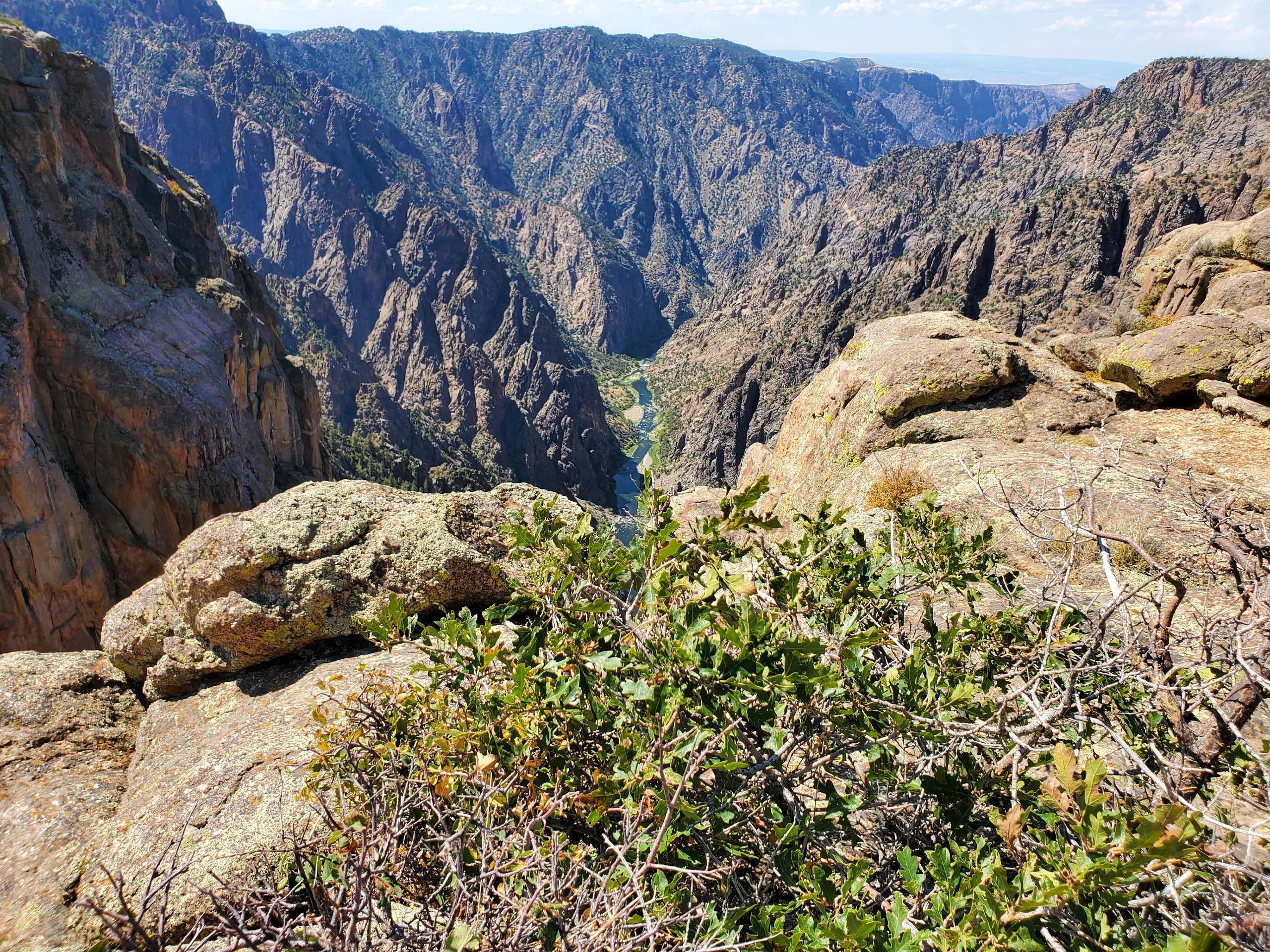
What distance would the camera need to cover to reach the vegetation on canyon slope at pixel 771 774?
2.43 metres

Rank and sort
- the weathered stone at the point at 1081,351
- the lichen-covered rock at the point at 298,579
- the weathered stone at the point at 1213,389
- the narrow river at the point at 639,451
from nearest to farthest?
the lichen-covered rock at the point at 298,579
the weathered stone at the point at 1213,389
the weathered stone at the point at 1081,351
the narrow river at the point at 639,451

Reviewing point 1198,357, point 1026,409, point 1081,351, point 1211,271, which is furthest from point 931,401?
point 1211,271

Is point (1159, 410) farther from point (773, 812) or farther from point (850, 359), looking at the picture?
point (773, 812)

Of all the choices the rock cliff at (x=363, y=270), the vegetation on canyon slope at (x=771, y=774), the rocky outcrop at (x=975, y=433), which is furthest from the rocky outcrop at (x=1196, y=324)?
the rock cliff at (x=363, y=270)

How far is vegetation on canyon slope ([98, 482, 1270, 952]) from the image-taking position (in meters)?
2.43

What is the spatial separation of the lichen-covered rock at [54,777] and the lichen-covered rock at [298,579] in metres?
0.44

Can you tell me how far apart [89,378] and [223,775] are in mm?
24176

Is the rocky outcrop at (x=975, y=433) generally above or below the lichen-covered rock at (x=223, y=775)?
above

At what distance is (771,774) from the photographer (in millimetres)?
3365

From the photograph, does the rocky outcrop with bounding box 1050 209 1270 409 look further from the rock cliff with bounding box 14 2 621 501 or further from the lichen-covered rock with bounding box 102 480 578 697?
the rock cliff with bounding box 14 2 621 501

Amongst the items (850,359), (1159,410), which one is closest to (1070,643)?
(1159,410)

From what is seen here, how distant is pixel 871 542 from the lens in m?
7.20

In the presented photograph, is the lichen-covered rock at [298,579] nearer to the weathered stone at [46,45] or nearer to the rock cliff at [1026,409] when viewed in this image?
the rock cliff at [1026,409]

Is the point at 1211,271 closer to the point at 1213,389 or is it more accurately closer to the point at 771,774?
the point at 1213,389
